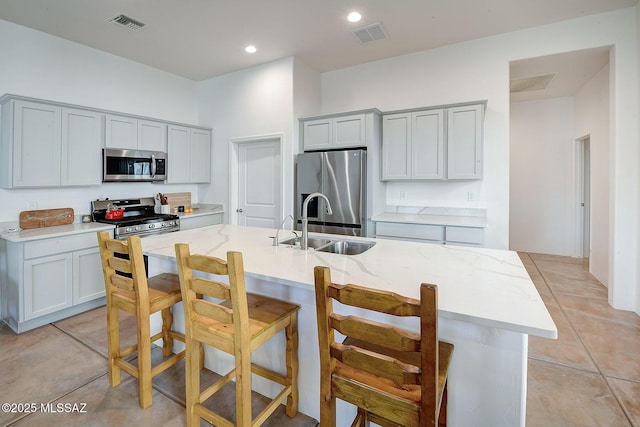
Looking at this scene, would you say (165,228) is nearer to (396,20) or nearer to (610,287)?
(396,20)

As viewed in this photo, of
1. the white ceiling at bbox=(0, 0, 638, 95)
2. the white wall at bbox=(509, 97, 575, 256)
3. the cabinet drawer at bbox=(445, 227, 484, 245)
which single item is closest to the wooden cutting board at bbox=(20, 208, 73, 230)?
the white ceiling at bbox=(0, 0, 638, 95)

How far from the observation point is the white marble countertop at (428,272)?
1145 millimetres

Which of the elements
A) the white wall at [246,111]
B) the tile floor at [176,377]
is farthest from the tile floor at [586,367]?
the white wall at [246,111]

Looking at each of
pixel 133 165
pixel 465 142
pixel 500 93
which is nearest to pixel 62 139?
pixel 133 165

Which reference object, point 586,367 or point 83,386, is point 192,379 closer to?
point 83,386

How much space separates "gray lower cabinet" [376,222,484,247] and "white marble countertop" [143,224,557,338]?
4.24 feet

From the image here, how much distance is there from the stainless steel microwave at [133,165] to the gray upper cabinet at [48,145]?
0.38 ft

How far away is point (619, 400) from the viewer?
201cm

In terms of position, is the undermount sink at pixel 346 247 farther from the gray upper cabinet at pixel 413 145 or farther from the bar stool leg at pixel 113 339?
the gray upper cabinet at pixel 413 145

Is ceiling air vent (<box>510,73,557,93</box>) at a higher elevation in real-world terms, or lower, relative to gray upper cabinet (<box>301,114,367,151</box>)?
higher

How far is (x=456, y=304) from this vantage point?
1206mm

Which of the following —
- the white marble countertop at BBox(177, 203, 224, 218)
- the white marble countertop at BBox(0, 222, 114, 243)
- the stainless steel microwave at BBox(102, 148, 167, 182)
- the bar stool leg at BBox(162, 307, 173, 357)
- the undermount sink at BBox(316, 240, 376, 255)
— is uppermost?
the stainless steel microwave at BBox(102, 148, 167, 182)

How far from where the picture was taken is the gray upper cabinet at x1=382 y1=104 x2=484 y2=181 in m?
3.54

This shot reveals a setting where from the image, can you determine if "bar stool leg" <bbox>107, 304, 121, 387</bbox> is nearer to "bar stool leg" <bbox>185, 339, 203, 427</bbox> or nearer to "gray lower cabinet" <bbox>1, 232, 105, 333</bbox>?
"bar stool leg" <bbox>185, 339, 203, 427</bbox>
